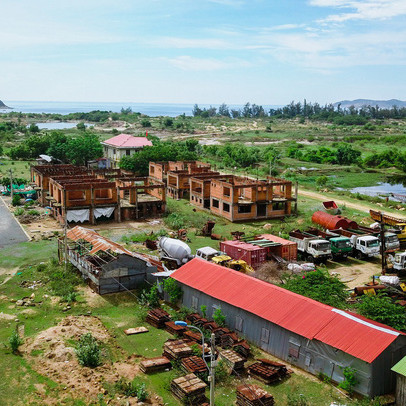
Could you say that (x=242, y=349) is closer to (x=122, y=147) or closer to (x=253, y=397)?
(x=253, y=397)

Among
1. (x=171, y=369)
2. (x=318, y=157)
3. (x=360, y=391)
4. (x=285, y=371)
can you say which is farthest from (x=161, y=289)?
(x=318, y=157)

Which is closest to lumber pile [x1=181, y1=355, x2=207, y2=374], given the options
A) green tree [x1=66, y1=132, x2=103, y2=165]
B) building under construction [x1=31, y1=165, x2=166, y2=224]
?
building under construction [x1=31, y1=165, x2=166, y2=224]

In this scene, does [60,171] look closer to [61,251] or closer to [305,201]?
[61,251]

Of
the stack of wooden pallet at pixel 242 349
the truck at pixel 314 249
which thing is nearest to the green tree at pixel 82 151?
the truck at pixel 314 249

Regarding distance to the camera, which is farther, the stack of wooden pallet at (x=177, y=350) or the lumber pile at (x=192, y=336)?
the lumber pile at (x=192, y=336)

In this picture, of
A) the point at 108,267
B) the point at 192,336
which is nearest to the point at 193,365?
the point at 192,336

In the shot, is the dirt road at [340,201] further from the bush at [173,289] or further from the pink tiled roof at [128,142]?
the bush at [173,289]
